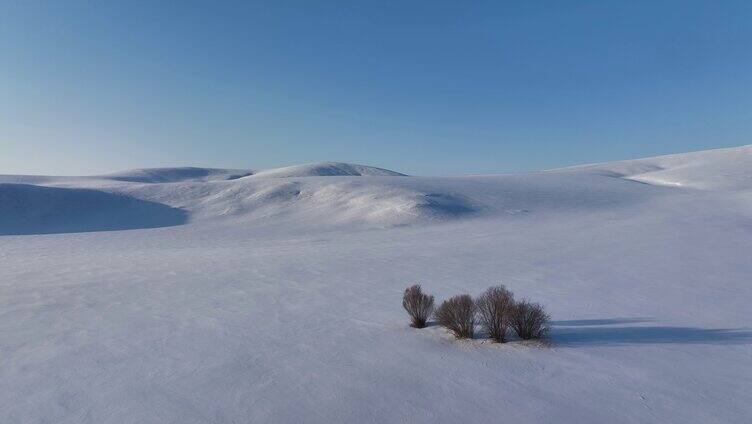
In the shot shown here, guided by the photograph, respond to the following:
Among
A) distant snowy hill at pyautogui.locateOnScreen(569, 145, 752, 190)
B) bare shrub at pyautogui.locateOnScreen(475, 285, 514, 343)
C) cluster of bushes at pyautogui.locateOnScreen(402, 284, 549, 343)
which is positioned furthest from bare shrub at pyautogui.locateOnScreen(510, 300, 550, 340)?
distant snowy hill at pyautogui.locateOnScreen(569, 145, 752, 190)

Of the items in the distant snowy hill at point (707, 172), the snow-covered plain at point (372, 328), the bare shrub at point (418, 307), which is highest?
the distant snowy hill at point (707, 172)

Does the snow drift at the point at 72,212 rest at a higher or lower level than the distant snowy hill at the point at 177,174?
lower

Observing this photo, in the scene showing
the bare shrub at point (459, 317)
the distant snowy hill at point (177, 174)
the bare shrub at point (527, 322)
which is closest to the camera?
the bare shrub at point (527, 322)

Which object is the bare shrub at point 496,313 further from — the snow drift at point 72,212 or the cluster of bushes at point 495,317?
the snow drift at point 72,212

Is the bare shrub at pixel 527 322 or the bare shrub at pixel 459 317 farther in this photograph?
the bare shrub at pixel 459 317

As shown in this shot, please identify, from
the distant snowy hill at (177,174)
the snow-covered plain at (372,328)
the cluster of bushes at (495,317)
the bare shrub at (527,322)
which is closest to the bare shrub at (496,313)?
the cluster of bushes at (495,317)

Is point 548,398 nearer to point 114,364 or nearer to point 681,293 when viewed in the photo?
point 114,364

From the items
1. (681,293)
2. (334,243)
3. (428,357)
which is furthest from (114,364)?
(334,243)
